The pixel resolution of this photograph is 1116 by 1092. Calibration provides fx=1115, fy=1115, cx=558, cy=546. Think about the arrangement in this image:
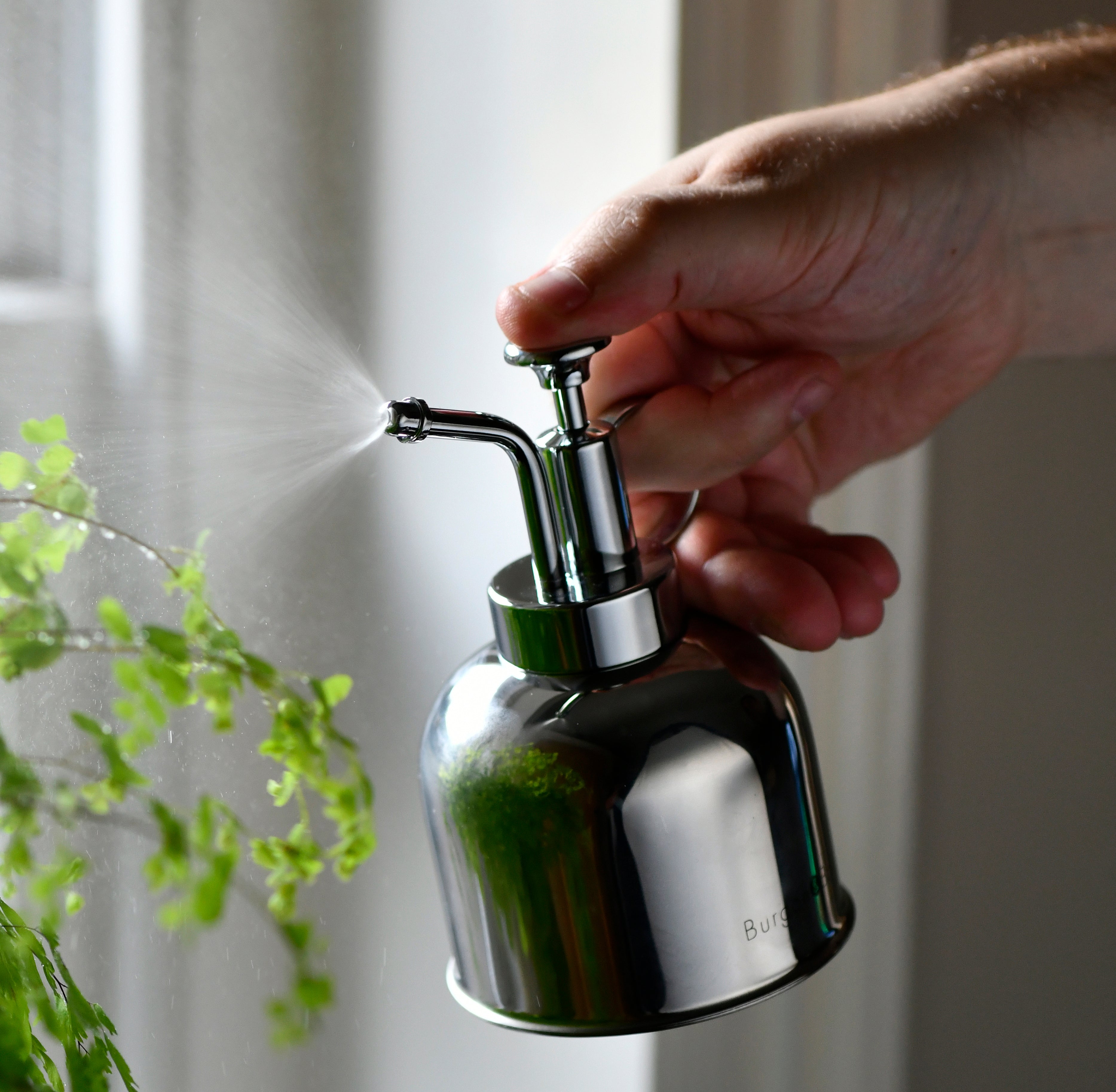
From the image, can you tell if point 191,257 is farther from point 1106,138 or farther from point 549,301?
point 1106,138

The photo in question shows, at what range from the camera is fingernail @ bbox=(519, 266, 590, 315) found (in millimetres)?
403

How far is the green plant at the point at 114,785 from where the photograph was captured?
0.34m

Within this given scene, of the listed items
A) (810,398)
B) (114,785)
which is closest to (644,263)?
(810,398)

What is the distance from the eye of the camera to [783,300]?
570 millimetres

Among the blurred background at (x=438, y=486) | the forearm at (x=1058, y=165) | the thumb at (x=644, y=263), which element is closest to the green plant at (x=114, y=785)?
the blurred background at (x=438, y=486)

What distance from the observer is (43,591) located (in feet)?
1.36

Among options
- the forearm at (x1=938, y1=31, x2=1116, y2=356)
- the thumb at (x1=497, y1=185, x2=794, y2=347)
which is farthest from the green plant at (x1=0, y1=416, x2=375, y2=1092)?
the forearm at (x1=938, y1=31, x2=1116, y2=356)

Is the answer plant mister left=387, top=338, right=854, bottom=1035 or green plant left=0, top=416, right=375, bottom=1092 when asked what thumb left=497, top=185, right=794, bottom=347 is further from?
green plant left=0, top=416, right=375, bottom=1092

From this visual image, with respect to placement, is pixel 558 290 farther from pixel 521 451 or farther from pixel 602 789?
pixel 602 789

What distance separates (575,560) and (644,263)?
0.12 meters

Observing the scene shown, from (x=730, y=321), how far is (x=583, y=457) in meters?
0.26

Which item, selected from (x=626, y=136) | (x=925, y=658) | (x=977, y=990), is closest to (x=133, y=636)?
(x=626, y=136)

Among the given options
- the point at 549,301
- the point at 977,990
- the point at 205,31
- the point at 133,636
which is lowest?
the point at 977,990

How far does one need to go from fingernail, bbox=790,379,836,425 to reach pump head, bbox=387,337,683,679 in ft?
0.56
